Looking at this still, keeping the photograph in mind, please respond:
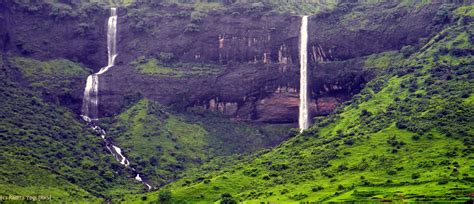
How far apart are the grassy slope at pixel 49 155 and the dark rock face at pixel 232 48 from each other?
28.6 ft

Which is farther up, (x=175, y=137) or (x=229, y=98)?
(x=229, y=98)

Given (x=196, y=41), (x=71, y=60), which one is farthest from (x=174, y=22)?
(x=71, y=60)

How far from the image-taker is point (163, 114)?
13650 centimetres

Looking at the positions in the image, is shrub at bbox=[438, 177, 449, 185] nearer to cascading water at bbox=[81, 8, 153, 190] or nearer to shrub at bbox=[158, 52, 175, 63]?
cascading water at bbox=[81, 8, 153, 190]

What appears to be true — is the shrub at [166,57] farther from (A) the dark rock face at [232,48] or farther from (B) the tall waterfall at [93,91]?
(B) the tall waterfall at [93,91]

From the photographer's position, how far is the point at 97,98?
455 ft

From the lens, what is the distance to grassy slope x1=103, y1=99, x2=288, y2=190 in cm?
12581

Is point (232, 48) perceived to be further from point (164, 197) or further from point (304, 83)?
point (164, 197)

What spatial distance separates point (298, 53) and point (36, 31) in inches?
1538

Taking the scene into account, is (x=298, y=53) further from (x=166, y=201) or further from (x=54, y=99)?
(x=166, y=201)

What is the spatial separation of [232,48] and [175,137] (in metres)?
17.9

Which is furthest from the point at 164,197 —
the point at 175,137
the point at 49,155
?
the point at 175,137

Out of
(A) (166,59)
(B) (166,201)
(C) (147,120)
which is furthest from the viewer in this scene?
(A) (166,59)

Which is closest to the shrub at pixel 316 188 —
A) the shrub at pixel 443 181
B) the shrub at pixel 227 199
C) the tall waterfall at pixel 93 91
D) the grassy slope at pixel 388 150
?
the grassy slope at pixel 388 150
